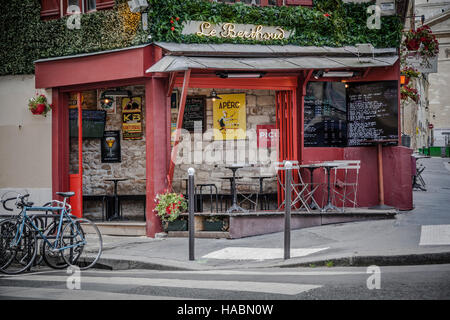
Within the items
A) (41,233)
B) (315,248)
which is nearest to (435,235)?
(315,248)

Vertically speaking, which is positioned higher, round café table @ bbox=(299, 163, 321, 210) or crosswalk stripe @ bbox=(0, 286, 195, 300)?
round café table @ bbox=(299, 163, 321, 210)

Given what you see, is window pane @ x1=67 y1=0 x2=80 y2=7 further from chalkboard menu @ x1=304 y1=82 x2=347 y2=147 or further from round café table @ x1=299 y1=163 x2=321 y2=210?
round café table @ x1=299 y1=163 x2=321 y2=210

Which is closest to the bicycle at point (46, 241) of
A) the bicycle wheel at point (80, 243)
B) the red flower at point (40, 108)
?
the bicycle wheel at point (80, 243)

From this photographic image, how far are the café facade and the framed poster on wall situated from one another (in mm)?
28

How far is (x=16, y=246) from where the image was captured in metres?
7.97

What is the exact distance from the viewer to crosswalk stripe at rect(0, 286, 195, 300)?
5.44 metres

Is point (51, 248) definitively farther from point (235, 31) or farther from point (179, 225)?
point (235, 31)

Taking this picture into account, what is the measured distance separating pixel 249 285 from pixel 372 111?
6.73 metres

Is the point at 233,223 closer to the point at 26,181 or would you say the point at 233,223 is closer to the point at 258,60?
the point at 258,60

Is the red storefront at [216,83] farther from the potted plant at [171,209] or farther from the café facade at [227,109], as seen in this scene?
the potted plant at [171,209]

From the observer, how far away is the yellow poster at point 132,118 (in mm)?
13047

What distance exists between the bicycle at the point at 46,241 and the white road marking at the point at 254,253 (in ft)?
6.21

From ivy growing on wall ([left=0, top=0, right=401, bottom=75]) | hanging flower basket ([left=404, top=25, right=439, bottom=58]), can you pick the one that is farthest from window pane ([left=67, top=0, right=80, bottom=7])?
hanging flower basket ([left=404, top=25, right=439, bottom=58])

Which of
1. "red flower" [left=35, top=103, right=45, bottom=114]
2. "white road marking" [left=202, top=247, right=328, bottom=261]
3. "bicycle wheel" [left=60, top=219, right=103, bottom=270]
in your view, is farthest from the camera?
"red flower" [left=35, top=103, right=45, bottom=114]
